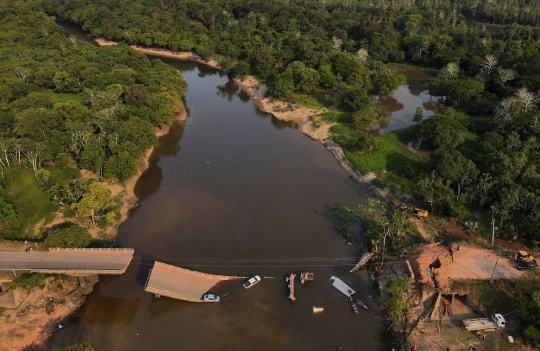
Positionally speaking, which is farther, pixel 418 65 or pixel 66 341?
pixel 418 65

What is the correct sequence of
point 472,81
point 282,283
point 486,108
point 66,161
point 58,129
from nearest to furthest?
point 282,283 → point 66,161 → point 58,129 → point 486,108 → point 472,81

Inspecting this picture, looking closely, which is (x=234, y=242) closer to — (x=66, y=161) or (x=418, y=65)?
(x=66, y=161)

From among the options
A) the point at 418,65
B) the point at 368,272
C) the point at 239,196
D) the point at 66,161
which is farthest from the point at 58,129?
the point at 418,65

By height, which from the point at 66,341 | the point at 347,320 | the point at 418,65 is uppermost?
the point at 418,65

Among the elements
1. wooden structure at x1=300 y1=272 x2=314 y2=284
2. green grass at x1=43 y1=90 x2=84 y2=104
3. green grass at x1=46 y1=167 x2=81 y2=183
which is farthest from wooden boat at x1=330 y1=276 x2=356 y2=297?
green grass at x1=43 y1=90 x2=84 y2=104

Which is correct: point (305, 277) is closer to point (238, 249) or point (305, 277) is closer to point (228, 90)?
point (238, 249)

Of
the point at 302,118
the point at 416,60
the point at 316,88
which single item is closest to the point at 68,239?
the point at 302,118

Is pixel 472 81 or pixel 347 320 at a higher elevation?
pixel 472 81
